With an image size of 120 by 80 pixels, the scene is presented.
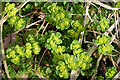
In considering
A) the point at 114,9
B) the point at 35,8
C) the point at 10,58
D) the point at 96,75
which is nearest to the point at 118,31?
the point at 114,9

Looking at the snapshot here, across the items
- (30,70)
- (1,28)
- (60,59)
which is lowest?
(30,70)

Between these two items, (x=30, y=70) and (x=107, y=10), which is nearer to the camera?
(x=30, y=70)

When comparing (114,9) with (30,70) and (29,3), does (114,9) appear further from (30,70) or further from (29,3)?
(30,70)

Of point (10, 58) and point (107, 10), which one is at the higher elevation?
point (107, 10)

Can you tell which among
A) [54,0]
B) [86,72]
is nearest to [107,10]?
[54,0]

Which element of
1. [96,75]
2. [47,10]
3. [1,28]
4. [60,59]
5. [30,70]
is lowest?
[96,75]

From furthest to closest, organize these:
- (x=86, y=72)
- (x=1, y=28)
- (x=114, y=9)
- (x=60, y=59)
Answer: (x=114, y=9) → (x=86, y=72) → (x=1, y=28) → (x=60, y=59)

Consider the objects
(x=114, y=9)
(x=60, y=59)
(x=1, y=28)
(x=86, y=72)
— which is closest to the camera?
(x=60, y=59)

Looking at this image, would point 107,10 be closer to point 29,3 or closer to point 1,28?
point 29,3

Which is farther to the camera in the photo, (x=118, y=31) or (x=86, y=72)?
(x=118, y=31)
